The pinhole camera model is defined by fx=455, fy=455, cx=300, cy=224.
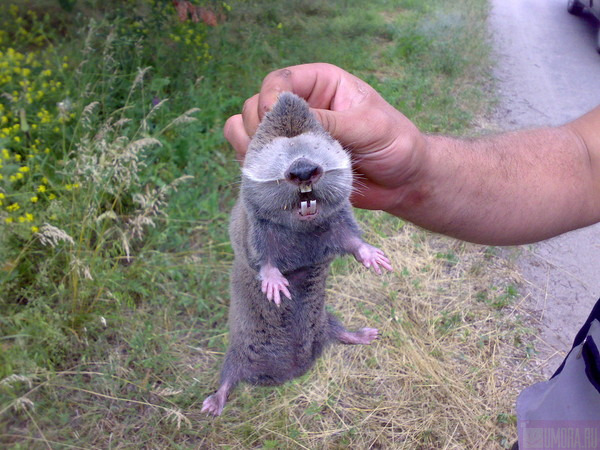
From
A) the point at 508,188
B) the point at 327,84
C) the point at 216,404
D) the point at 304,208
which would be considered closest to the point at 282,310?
the point at 216,404

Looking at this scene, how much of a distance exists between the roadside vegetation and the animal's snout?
0.99m

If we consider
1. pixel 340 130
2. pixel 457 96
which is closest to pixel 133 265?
pixel 340 130

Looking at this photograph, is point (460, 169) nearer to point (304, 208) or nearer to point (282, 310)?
point (304, 208)

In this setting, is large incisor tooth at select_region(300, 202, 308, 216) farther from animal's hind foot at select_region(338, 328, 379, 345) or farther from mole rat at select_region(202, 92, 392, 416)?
animal's hind foot at select_region(338, 328, 379, 345)

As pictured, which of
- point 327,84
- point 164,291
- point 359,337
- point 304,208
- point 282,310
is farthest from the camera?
point 164,291

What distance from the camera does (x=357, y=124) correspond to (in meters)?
2.25

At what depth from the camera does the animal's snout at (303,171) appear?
1.77 m

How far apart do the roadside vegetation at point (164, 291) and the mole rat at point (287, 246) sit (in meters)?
0.57

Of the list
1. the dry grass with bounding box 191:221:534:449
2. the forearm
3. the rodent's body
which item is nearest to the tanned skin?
the forearm

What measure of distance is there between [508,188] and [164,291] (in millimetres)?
3021

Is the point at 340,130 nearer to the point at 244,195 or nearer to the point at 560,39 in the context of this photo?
the point at 244,195

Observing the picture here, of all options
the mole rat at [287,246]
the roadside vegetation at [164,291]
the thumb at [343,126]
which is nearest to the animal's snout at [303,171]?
the mole rat at [287,246]

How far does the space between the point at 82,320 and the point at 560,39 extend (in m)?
8.70

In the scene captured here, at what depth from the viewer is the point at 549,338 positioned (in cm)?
397
